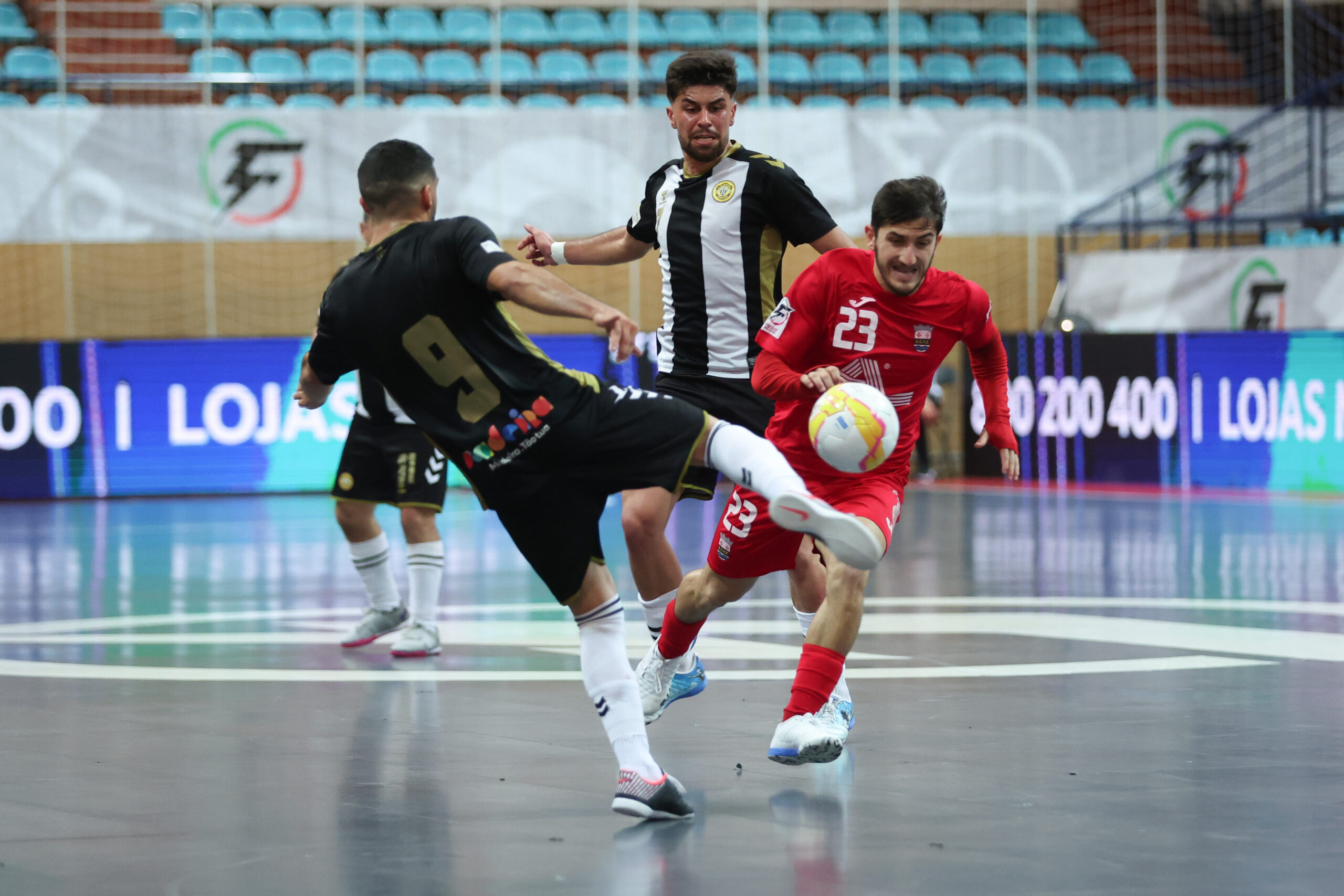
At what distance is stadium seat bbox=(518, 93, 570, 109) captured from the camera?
2127 centimetres

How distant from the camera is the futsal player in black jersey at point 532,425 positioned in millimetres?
4645

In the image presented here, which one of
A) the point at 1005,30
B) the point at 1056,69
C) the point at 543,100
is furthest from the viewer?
the point at 1005,30

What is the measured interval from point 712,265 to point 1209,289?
52.0ft

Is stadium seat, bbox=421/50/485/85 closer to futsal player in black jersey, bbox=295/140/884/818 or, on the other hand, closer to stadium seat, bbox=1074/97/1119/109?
stadium seat, bbox=1074/97/1119/109

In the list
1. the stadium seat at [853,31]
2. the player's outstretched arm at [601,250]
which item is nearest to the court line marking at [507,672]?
the player's outstretched arm at [601,250]

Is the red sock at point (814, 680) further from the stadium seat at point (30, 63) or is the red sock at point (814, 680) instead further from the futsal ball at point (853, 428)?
the stadium seat at point (30, 63)

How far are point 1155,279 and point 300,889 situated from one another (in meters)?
18.7

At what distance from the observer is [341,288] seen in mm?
4797

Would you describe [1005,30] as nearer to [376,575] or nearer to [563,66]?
[563,66]

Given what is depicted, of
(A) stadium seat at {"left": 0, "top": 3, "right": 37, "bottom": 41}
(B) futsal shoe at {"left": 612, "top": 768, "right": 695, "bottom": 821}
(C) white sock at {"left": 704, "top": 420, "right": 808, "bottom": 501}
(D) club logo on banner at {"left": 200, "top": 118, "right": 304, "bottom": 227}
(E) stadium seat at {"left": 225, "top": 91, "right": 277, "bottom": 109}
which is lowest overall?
(B) futsal shoe at {"left": 612, "top": 768, "right": 695, "bottom": 821}

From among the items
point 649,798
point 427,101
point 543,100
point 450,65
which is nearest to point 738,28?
point 543,100

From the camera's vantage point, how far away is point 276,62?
21.7m

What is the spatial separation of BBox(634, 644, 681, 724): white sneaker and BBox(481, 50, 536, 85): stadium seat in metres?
→ 16.4

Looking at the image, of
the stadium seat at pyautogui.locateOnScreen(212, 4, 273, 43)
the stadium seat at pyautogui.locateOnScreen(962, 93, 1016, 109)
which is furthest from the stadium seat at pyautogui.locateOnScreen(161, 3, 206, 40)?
the stadium seat at pyautogui.locateOnScreen(962, 93, 1016, 109)
